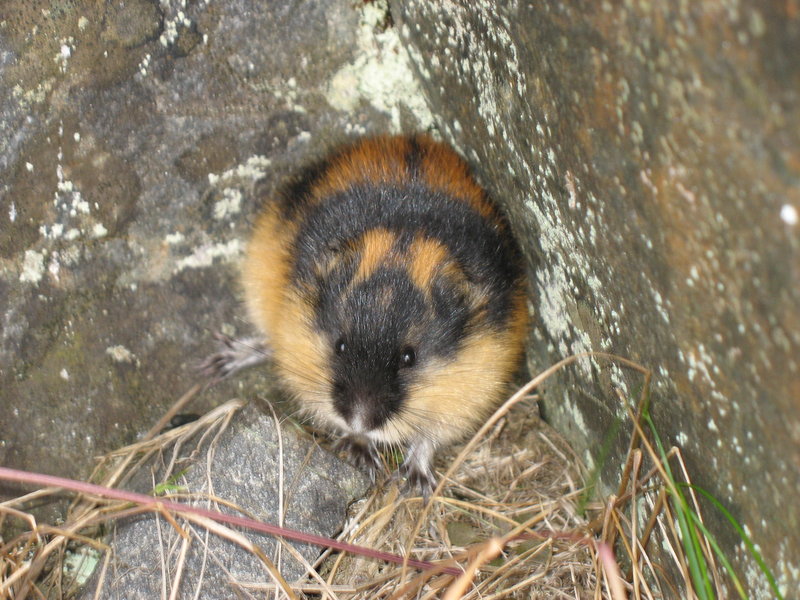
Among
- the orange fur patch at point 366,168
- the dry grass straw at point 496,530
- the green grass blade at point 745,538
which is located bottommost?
the dry grass straw at point 496,530

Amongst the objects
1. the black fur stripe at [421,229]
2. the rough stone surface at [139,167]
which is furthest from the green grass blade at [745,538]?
the rough stone surface at [139,167]

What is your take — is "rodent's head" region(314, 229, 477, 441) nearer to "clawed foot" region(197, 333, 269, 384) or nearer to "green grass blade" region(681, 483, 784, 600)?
"clawed foot" region(197, 333, 269, 384)

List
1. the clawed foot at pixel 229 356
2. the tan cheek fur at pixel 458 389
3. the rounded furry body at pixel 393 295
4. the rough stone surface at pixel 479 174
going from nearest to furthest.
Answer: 1. the rough stone surface at pixel 479 174
2. the rounded furry body at pixel 393 295
3. the tan cheek fur at pixel 458 389
4. the clawed foot at pixel 229 356

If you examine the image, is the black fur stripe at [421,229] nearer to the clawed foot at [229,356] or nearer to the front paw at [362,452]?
the clawed foot at [229,356]

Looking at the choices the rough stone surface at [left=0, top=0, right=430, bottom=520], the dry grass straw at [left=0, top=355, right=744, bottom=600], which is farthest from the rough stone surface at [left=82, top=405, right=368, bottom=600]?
the rough stone surface at [left=0, top=0, right=430, bottom=520]

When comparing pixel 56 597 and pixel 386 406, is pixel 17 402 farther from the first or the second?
pixel 386 406

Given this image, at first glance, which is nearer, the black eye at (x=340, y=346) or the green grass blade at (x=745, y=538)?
the green grass blade at (x=745, y=538)

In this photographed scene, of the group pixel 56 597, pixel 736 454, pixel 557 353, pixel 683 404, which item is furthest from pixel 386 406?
pixel 56 597
